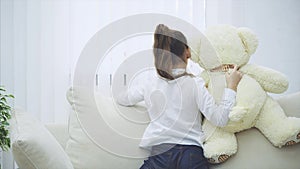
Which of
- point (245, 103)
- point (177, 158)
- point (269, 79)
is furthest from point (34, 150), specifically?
point (269, 79)

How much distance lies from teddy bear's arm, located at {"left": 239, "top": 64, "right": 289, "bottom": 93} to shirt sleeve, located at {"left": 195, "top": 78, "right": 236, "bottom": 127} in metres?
0.13

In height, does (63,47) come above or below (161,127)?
above

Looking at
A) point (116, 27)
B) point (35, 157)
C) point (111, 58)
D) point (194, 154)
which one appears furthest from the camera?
point (111, 58)

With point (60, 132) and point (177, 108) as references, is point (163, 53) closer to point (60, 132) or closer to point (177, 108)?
point (177, 108)

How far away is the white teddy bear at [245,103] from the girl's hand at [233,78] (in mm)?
17

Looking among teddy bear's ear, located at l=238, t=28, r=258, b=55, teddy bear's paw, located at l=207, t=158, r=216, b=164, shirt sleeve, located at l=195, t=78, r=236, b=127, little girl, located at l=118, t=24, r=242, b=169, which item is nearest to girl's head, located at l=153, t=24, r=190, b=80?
little girl, located at l=118, t=24, r=242, b=169

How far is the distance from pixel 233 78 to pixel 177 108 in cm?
26

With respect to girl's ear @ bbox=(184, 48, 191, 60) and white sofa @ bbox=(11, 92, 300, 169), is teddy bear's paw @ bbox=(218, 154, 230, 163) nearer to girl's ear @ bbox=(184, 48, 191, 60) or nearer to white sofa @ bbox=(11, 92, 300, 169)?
white sofa @ bbox=(11, 92, 300, 169)

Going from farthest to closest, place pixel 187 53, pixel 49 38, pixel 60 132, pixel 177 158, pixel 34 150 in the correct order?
pixel 49 38, pixel 60 132, pixel 187 53, pixel 177 158, pixel 34 150

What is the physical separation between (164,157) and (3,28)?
57.4 inches

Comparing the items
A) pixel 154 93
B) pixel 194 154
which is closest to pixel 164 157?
pixel 194 154

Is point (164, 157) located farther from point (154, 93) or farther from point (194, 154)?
point (154, 93)

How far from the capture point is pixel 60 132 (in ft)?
5.85

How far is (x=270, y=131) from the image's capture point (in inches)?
60.2
